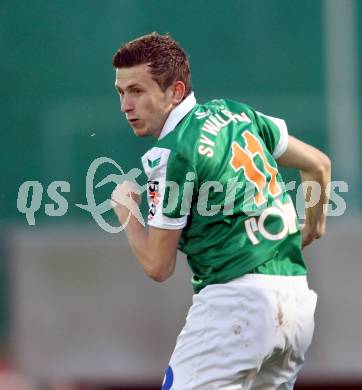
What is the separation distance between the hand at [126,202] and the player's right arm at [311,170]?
65 cm

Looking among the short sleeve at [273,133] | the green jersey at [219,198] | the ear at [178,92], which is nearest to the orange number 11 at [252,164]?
the green jersey at [219,198]

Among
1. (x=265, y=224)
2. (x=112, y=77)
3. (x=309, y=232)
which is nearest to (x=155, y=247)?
(x=265, y=224)

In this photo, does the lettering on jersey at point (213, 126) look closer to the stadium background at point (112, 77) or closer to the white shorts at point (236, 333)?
the white shorts at point (236, 333)

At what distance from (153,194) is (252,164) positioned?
0.40 meters

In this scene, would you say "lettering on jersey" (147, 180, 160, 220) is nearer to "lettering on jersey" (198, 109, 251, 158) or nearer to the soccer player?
the soccer player

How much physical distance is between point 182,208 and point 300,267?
56cm

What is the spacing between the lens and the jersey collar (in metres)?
4.91

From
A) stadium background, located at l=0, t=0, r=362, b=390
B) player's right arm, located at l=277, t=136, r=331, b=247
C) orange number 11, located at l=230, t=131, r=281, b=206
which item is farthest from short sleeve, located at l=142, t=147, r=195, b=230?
stadium background, located at l=0, t=0, r=362, b=390

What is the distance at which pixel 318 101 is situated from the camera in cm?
1016

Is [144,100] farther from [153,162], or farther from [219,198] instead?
[219,198]

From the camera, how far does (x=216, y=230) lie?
486 centimetres

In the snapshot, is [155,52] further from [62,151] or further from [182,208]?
Result: [62,151]

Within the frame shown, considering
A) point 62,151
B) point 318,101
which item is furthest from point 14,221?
point 318,101

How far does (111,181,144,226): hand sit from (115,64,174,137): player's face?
0.24 metres
